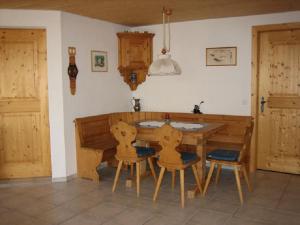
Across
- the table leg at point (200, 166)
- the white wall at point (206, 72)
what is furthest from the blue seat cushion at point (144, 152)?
the white wall at point (206, 72)

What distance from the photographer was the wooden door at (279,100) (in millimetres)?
4762

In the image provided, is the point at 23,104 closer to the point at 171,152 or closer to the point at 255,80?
the point at 171,152

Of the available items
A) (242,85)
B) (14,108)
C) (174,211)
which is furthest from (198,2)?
(14,108)

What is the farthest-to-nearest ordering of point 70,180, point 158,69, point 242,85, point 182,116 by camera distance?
point 182,116, point 242,85, point 70,180, point 158,69

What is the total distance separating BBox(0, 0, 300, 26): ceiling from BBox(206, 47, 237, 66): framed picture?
20.3 inches

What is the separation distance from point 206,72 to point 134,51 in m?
1.29

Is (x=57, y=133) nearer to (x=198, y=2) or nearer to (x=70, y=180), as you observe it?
(x=70, y=180)

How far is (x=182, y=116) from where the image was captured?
5402 millimetres

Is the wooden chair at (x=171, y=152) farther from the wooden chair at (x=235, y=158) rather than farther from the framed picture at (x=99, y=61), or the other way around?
the framed picture at (x=99, y=61)

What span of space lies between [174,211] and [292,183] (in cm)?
189

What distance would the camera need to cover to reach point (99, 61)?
5.27 metres

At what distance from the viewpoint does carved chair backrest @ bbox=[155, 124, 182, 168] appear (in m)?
3.60

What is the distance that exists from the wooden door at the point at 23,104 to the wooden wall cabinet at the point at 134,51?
1459 millimetres

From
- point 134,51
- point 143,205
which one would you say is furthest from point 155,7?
point 143,205
